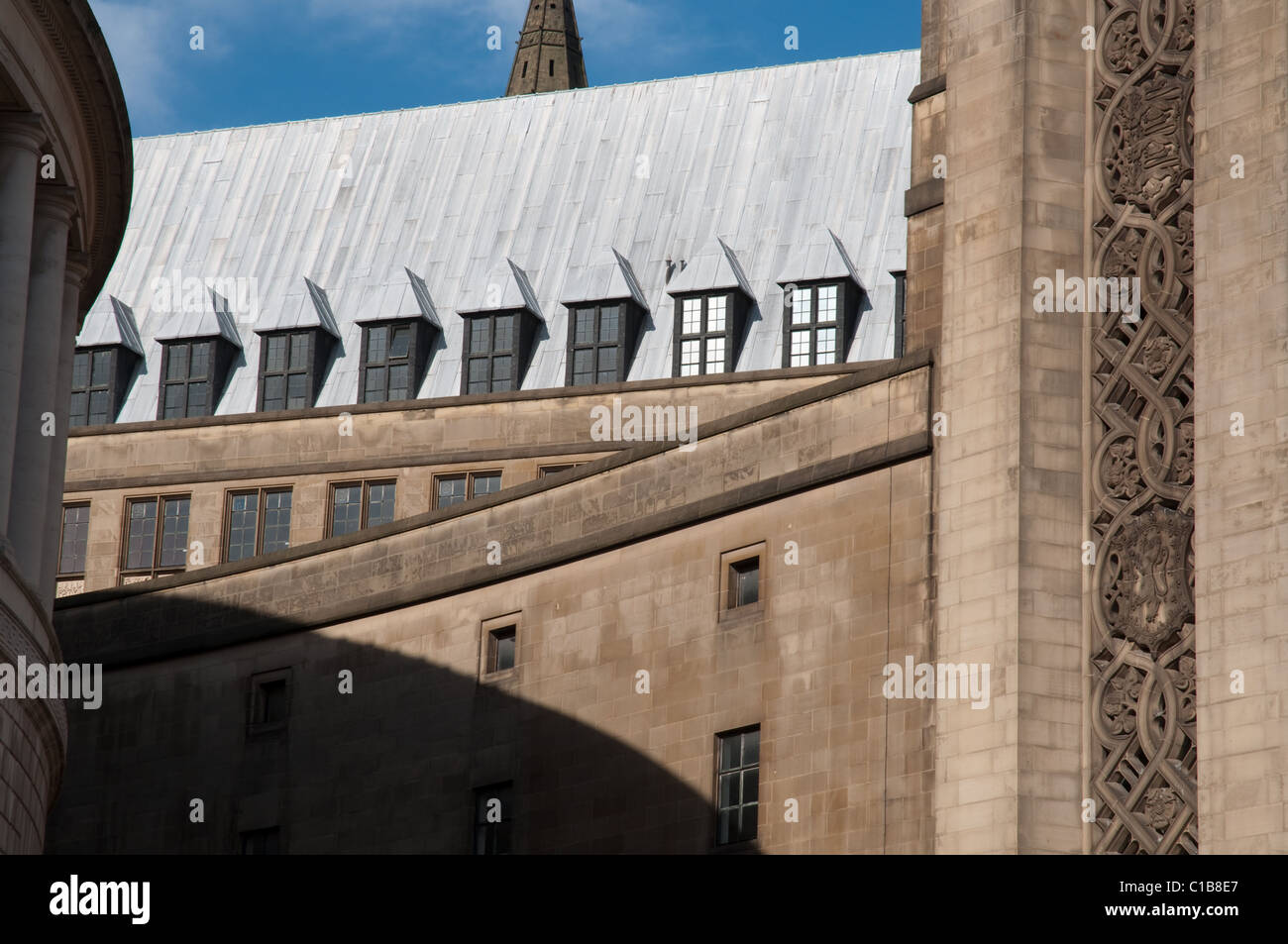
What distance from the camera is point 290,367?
71438 millimetres

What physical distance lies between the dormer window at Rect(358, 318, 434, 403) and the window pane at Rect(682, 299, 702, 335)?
285 inches

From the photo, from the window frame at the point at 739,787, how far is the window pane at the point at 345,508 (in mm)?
24132

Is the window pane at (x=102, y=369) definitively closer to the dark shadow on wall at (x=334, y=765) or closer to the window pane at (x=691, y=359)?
the window pane at (x=691, y=359)

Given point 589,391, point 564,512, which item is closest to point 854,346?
point 589,391

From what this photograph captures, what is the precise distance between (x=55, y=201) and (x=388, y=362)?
25.8 meters

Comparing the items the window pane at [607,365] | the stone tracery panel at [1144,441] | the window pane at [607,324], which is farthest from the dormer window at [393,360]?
the stone tracery panel at [1144,441]

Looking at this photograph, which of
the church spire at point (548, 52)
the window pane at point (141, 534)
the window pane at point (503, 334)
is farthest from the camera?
the church spire at point (548, 52)

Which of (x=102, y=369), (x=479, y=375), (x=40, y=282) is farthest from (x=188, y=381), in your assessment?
(x=40, y=282)

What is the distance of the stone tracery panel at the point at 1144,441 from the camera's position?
38500 millimetres

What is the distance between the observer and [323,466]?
2665 inches

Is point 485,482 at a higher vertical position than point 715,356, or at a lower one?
lower

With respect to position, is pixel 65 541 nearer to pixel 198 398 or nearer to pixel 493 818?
pixel 198 398
